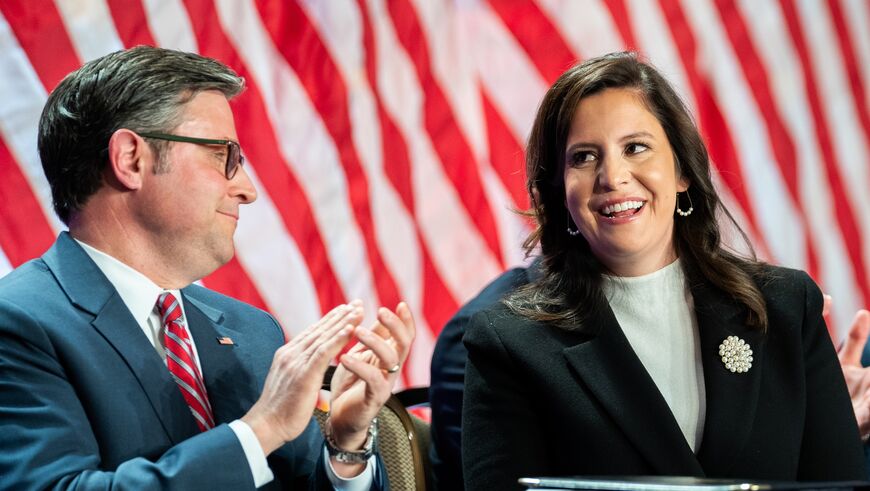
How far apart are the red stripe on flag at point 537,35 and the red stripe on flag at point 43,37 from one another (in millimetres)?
1860

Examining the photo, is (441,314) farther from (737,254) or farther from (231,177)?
(231,177)

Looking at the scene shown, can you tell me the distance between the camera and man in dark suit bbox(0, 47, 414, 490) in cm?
209

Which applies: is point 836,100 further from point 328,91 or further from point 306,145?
point 306,145

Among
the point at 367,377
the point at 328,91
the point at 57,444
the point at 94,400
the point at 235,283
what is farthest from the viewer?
the point at 328,91

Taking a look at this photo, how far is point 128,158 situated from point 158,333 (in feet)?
1.27

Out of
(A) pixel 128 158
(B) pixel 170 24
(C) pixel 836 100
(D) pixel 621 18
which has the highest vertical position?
(B) pixel 170 24

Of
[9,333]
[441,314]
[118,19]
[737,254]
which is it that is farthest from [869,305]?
[9,333]

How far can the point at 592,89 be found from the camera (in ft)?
8.32

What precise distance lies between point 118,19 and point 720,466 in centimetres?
242

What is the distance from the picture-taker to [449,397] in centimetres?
327

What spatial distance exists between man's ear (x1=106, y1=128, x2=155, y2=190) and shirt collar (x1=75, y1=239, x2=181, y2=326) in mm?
163

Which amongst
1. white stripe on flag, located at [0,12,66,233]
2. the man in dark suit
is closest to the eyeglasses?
the man in dark suit

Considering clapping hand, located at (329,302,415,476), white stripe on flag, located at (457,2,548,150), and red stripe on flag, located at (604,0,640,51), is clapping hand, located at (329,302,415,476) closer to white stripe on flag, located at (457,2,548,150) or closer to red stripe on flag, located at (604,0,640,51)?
white stripe on flag, located at (457,2,548,150)

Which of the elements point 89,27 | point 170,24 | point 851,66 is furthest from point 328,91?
point 851,66
